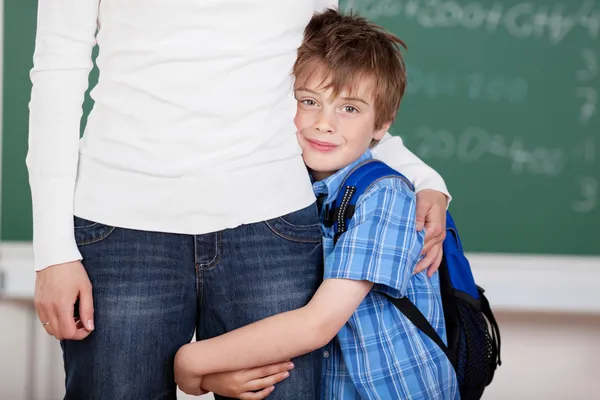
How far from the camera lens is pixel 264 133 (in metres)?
1.09

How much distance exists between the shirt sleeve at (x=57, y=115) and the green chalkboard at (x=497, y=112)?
1.33 meters

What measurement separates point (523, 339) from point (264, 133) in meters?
1.75

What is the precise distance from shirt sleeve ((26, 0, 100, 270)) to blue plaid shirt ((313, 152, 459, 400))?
1.36 ft

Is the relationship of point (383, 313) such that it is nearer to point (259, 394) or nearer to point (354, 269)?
point (354, 269)

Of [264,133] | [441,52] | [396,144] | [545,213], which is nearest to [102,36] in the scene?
[264,133]

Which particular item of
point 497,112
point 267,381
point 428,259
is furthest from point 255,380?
point 497,112

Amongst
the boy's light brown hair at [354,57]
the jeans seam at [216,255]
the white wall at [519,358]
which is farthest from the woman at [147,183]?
the white wall at [519,358]

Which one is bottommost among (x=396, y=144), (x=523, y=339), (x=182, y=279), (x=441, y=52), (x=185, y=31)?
(x=523, y=339)

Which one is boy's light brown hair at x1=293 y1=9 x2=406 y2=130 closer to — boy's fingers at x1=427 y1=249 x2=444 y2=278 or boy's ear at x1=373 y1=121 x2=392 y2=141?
boy's ear at x1=373 y1=121 x2=392 y2=141

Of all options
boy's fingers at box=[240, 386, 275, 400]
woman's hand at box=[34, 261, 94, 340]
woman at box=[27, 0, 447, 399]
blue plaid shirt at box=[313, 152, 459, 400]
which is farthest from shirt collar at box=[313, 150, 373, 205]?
woman's hand at box=[34, 261, 94, 340]

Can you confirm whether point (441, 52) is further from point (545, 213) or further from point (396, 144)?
point (396, 144)

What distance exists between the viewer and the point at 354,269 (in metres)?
1.16

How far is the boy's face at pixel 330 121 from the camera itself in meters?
1.29

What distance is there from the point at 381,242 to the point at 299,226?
0.15 metres
